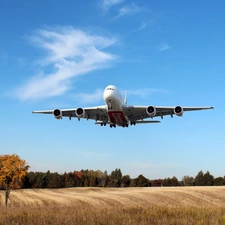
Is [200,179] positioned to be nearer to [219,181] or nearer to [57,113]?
[219,181]

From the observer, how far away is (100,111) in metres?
37.8

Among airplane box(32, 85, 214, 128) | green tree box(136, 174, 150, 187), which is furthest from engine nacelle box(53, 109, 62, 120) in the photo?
green tree box(136, 174, 150, 187)

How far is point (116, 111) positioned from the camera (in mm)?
35469

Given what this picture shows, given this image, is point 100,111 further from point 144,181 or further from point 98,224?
point 144,181

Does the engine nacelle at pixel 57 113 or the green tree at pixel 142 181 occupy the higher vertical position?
the engine nacelle at pixel 57 113

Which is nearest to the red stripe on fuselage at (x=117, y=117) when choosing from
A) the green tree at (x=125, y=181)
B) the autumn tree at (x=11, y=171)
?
the autumn tree at (x=11, y=171)

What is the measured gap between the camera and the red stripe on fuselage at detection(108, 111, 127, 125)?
3578 centimetres

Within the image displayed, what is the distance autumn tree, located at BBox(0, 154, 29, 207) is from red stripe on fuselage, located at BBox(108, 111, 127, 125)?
1533 cm

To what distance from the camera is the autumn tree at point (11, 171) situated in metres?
44.4

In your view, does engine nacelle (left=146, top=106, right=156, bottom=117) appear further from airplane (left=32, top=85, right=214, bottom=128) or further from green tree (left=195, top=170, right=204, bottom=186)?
green tree (left=195, top=170, right=204, bottom=186)

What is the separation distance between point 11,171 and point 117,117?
17610 millimetres

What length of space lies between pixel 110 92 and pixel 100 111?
4243 mm

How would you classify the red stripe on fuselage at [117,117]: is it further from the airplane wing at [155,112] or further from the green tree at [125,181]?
the green tree at [125,181]

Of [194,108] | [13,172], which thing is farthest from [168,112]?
[13,172]
